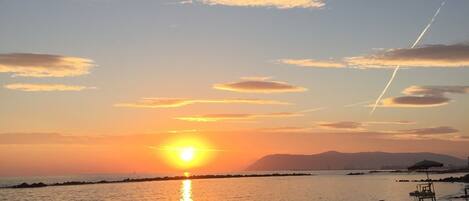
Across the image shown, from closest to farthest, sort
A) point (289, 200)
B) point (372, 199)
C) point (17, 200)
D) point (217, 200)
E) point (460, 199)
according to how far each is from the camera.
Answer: point (460, 199) < point (372, 199) < point (289, 200) < point (217, 200) < point (17, 200)

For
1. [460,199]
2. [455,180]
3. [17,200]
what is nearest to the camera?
[460,199]

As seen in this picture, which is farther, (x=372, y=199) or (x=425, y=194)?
(x=372, y=199)

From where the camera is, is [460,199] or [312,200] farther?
[312,200]

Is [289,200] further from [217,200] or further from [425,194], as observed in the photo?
[425,194]

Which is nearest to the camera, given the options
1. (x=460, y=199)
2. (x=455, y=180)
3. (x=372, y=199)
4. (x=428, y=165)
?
(x=428, y=165)

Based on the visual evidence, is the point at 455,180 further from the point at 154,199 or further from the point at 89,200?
the point at 89,200

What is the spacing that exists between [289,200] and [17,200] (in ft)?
158

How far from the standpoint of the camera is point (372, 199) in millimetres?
74500

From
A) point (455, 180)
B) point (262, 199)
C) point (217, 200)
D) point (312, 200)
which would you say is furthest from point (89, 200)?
point (455, 180)

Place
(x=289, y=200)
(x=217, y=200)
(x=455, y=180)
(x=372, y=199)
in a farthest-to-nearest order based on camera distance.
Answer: (x=455, y=180)
(x=217, y=200)
(x=289, y=200)
(x=372, y=199)

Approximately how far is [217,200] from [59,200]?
27.4 meters

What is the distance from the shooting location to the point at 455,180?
120562mm

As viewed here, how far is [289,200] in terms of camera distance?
80000mm

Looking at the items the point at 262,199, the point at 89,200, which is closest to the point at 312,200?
the point at 262,199
